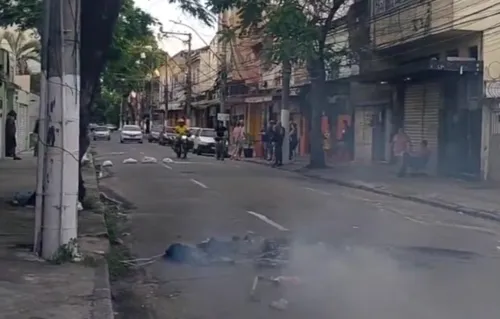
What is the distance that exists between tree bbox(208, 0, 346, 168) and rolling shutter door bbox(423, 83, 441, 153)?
11.2 feet

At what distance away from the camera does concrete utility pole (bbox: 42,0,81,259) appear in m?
9.34

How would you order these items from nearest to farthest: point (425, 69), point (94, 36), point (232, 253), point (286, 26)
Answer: point (232, 253) < point (94, 36) < point (425, 69) < point (286, 26)

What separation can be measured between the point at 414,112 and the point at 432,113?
1.72 m

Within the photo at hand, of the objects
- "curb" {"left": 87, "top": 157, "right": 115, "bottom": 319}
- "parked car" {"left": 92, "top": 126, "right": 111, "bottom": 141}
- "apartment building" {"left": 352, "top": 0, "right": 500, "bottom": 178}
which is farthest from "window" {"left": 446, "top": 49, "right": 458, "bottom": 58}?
"parked car" {"left": 92, "top": 126, "right": 111, "bottom": 141}

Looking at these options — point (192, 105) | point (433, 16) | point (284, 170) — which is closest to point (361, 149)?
point (284, 170)

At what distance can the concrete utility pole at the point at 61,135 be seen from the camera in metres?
9.34

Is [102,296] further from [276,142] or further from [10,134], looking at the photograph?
[276,142]

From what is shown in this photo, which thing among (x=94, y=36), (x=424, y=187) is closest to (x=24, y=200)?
(x=94, y=36)

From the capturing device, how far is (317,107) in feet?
102

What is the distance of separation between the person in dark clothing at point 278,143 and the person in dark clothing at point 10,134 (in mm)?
10093

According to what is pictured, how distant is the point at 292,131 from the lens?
127ft

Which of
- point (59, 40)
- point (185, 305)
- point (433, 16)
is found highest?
point (433, 16)

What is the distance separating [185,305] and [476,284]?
3052mm

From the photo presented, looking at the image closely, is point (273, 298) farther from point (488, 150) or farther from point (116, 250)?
point (488, 150)
